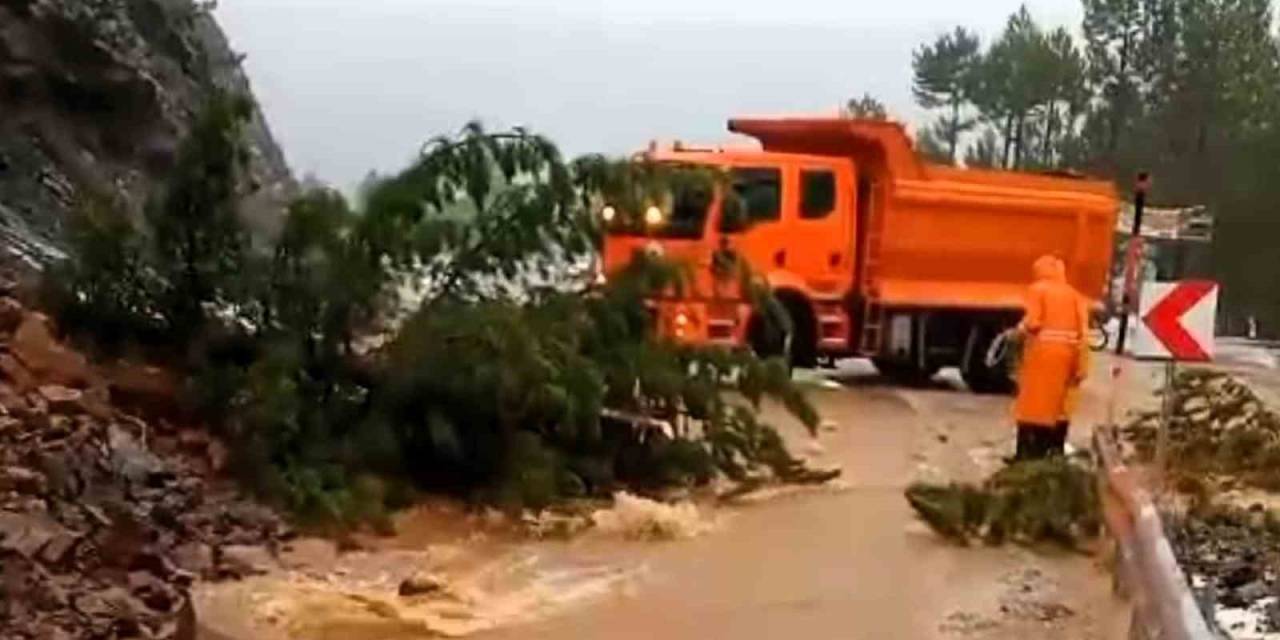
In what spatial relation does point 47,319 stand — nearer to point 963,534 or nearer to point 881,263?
point 963,534

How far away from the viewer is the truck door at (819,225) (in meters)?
20.2

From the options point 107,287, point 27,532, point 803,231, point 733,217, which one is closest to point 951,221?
point 803,231

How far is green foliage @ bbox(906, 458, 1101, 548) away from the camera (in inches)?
459

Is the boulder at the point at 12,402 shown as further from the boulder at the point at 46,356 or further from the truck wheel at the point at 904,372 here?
the truck wheel at the point at 904,372

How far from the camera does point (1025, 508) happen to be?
11.8 m

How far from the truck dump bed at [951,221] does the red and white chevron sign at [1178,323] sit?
27.0 ft

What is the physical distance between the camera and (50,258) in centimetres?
1490

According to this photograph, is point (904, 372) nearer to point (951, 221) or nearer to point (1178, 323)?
point (951, 221)

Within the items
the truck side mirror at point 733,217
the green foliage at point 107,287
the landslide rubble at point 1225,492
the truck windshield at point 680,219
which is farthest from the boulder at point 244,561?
the truck side mirror at point 733,217

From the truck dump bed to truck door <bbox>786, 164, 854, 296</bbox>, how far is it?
0.31 metres

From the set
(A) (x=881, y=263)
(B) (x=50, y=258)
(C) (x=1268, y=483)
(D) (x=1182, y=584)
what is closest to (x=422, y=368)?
(B) (x=50, y=258)

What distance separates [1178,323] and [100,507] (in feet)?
19.0

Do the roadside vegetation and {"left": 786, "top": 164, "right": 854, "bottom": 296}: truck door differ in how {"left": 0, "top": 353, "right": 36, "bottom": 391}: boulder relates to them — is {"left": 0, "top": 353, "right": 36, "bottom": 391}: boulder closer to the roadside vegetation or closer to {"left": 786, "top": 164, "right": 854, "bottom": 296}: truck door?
{"left": 786, "top": 164, "right": 854, "bottom": 296}: truck door

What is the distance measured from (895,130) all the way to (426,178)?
8719 mm
